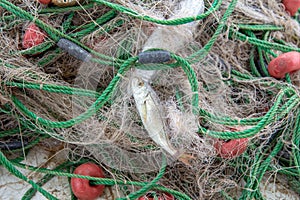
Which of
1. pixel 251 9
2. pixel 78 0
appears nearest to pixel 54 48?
pixel 78 0

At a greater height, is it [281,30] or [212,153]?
[281,30]

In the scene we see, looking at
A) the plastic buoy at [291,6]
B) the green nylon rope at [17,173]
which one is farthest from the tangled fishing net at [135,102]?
the plastic buoy at [291,6]

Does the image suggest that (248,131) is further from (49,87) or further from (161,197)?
(49,87)

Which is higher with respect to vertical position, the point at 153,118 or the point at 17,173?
the point at 153,118

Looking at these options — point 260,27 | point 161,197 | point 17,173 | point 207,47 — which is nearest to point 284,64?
point 260,27

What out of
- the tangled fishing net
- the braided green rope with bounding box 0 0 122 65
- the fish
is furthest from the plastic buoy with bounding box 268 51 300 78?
the braided green rope with bounding box 0 0 122 65

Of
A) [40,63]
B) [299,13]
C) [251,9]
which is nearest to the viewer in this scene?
[40,63]

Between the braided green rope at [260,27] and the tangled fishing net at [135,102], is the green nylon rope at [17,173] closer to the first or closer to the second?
the tangled fishing net at [135,102]

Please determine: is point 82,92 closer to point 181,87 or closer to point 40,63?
point 40,63
